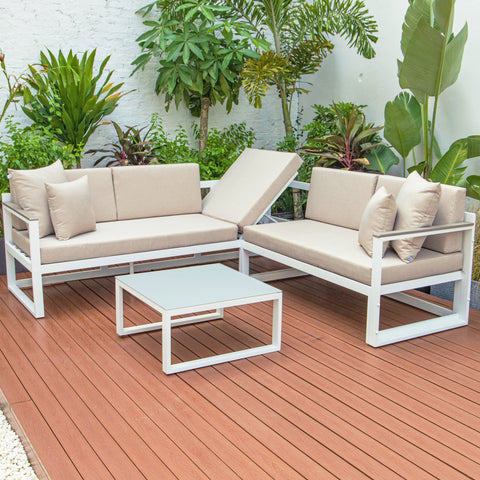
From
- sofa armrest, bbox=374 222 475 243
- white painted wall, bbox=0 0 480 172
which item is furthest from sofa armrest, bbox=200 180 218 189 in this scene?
sofa armrest, bbox=374 222 475 243

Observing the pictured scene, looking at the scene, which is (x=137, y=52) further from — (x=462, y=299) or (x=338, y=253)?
(x=462, y=299)

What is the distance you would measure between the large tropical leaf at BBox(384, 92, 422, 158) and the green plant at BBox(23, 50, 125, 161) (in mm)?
→ 2516

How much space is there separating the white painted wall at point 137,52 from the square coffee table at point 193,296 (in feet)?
8.58

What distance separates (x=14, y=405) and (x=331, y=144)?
369cm

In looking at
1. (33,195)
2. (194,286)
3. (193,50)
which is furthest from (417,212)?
(193,50)

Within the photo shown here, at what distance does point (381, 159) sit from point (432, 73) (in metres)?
1.10

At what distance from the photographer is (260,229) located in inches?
186

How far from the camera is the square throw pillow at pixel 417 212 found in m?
3.71

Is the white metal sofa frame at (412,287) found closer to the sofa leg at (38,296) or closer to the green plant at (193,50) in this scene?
the sofa leg at (38,296)

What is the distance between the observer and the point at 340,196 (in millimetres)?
4809

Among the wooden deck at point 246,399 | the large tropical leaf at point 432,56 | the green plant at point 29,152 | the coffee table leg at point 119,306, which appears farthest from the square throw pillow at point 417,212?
the green plant at point 29,152

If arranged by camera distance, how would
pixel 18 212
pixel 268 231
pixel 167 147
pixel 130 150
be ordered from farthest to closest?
pixel 167 147
pixel 130 150
pixel 268 231
pixel 18 212

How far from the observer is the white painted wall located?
5.09 metres

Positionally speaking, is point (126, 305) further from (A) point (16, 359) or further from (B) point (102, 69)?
(B) point (102, 69)
